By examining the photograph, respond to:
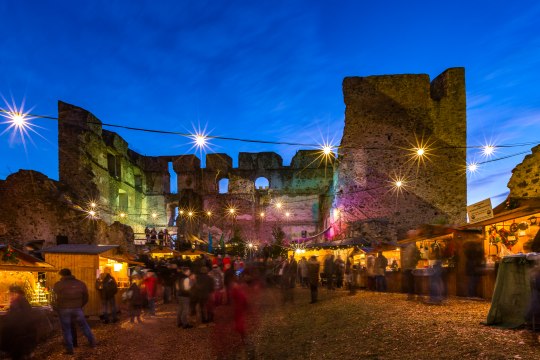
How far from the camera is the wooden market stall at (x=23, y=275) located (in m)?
8.10

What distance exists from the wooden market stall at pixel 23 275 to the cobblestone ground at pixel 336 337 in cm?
143

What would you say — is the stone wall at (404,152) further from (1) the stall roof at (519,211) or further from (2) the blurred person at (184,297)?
(2) the blurred person at (184,297)

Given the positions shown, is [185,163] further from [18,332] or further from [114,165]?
[18,332]

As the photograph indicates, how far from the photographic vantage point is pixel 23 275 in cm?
916

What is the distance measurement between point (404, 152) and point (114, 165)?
23.1 metres

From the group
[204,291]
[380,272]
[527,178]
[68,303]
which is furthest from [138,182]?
[68,303]

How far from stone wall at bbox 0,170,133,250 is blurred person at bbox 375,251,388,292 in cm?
1006

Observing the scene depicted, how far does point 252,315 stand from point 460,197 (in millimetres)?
15559

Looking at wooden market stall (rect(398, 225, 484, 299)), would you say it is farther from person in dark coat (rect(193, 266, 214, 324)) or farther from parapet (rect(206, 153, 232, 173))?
parapet (rect(206, 153, 232, 173))

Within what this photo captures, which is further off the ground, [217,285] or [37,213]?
[37,213]

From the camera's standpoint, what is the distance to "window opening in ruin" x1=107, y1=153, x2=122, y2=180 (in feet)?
107

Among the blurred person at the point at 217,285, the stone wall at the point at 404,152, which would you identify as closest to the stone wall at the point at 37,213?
the blurred person at the point at 217,285

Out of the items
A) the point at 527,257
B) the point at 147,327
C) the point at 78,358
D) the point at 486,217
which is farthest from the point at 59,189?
the point at 527,257

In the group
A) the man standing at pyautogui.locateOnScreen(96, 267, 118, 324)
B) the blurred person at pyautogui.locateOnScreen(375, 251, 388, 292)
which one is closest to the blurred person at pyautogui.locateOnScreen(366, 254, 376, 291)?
the blurred person at pyautogui.locateOnScreen(375, 251, 388, 292)
